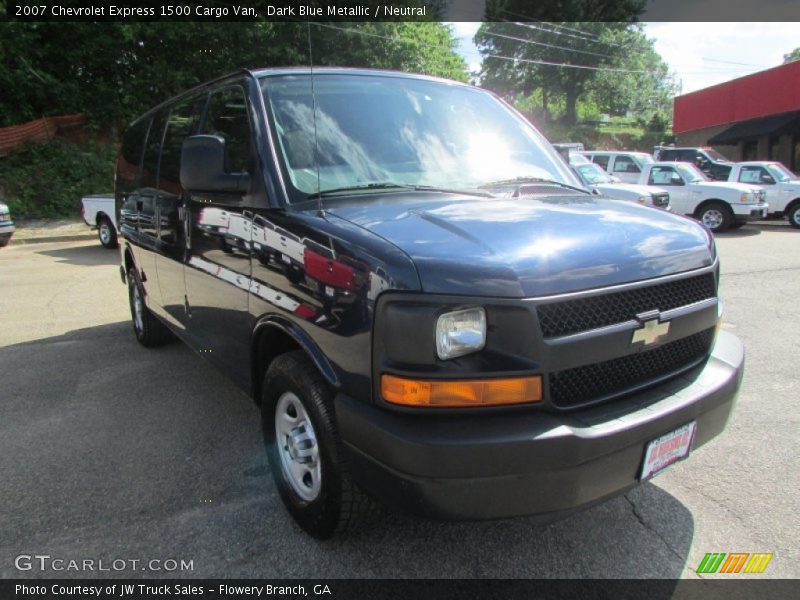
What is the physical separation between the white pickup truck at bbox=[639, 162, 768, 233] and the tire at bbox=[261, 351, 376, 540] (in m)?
13.8

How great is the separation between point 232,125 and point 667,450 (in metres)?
2.60

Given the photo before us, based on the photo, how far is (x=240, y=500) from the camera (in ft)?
9.55

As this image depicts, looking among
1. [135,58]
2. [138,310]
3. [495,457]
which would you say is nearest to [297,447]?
[495,457]

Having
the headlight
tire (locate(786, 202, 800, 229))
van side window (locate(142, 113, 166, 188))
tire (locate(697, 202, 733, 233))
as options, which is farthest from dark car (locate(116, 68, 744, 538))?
tire (locate(786, 202, 800, 229))

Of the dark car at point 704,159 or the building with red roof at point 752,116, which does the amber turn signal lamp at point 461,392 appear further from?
the building with red roof at point 752,116

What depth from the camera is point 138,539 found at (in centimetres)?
262

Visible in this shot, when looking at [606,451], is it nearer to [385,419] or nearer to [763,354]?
[385,419]

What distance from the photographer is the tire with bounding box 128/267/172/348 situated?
517 cm

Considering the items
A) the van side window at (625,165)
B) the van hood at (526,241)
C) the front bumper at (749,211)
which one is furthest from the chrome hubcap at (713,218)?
the van hood at (526,241)

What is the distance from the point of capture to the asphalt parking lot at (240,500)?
8.02ft

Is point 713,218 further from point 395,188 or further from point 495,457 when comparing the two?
point 495,457

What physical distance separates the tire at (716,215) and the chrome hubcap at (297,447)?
14378 millimetres

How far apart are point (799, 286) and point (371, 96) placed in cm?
718

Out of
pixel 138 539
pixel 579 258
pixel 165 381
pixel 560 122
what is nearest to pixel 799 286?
pixel 579 258
